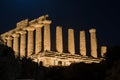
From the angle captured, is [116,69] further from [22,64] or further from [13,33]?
[13,33]

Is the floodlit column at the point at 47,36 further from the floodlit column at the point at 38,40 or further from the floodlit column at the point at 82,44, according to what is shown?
the floodlit column at the point at 82,44

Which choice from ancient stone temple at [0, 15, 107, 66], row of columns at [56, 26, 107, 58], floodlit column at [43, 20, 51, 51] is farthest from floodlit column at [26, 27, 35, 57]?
row of columns at [56, 26, 107, 58]

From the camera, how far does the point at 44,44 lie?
91.1m

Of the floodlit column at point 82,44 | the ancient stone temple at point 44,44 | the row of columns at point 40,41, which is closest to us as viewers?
the ancient stone temple at point 44,44

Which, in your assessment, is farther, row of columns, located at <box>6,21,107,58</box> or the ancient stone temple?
row of columns, located at <box>6,21,107,58</box>

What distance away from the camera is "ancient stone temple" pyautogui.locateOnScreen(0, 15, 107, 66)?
9088 cm

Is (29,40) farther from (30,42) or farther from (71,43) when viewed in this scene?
(71,43)

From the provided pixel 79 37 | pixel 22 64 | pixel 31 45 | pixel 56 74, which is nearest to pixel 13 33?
pixel 31 45

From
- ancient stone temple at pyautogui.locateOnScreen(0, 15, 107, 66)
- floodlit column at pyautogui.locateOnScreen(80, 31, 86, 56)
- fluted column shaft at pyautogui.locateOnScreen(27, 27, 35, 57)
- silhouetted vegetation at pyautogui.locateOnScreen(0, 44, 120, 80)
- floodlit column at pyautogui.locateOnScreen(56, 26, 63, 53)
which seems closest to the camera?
silhouetted vegetation at pyautogui.locateOnScreen(0, 44, 120, 80)

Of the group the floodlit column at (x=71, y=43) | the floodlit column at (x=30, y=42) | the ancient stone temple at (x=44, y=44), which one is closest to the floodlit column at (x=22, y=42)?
the ancient stone temple at (x=44, y=44)

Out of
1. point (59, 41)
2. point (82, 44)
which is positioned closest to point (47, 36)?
point (59, 41)

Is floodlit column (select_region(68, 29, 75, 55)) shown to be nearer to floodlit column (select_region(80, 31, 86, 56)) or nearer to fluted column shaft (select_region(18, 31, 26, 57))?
floodlit column (select_region(80, 31, 86, 56))

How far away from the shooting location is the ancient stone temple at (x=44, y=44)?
90875 millimetres

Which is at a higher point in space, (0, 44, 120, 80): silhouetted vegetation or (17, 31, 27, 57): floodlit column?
(17, 31, 27, 57): floodlit column
